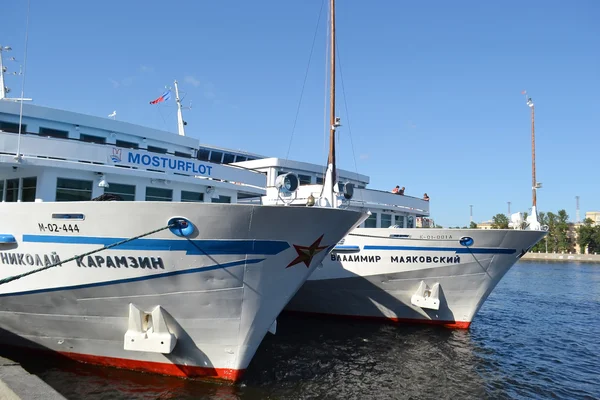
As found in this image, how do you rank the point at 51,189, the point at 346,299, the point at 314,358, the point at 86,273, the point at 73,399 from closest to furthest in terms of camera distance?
the point at 73,399, the point at 86,273, the point at 51,189, the point at 314,358, the point at 346,299

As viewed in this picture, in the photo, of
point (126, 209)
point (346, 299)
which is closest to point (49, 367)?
point (126, 209)

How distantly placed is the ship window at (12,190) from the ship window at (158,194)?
8.84 ft

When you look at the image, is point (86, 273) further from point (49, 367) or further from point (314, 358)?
point (314, 358)

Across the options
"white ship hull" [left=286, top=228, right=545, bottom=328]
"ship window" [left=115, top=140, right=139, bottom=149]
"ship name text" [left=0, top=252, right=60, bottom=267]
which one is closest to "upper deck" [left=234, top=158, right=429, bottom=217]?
"white ship hull" [left=286, top=228, right=545, bottom=328]

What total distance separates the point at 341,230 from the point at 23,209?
5521 mm

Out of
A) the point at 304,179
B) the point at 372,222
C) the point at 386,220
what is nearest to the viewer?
the point at 372,222

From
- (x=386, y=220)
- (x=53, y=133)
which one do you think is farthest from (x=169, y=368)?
(x=386, y=220)

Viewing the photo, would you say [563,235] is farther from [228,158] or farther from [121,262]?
[121,262]

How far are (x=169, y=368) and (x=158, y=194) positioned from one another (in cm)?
404

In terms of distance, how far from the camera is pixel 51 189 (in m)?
9.03

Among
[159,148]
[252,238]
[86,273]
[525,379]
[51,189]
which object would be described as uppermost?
[159,148]

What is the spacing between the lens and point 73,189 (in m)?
9.37

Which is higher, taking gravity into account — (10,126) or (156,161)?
(10,126)

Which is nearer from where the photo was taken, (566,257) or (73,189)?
(73,189)
